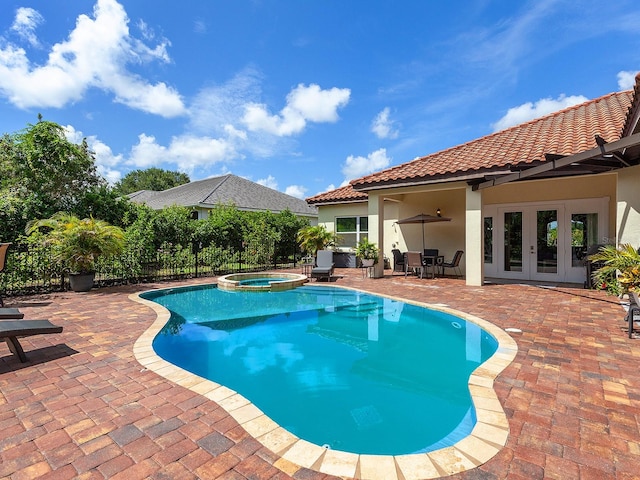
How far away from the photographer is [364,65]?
17000mm

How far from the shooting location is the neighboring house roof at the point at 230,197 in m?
28.2

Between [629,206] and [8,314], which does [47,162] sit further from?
[629,206]

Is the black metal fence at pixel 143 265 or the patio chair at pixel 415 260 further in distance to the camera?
the patio chair at pixel 415 260

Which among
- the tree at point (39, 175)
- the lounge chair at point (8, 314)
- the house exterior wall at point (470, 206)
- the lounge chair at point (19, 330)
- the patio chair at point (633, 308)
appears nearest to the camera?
the lounge chair at point (19, 330)

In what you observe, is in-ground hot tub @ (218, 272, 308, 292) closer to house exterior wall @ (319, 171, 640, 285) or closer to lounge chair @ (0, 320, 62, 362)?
house exterior wall @ (319, 171, 640, 285)

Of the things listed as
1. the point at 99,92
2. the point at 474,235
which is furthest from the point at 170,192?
the point at 474,235

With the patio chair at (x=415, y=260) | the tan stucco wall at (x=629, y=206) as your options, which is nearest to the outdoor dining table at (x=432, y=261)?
the patio chair at (x=415, y=260)

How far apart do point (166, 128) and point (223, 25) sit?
58.3 ft

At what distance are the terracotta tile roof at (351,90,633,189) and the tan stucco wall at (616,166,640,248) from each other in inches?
50.6

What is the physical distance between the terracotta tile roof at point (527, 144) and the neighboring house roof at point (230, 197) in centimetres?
1696

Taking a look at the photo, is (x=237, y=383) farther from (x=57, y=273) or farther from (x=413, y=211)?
(x=413, y=211)

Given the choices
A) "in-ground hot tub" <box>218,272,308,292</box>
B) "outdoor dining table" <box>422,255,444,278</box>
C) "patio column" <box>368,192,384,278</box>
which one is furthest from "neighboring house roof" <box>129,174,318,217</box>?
"outdoor dining table" <box>422,255,444,278</box>

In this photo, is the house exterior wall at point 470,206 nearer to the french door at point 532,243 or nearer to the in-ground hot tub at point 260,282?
the french door at point 532,243

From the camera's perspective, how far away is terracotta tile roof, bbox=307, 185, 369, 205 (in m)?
18.6
